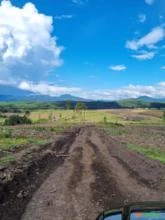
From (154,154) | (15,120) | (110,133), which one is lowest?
(15,120)

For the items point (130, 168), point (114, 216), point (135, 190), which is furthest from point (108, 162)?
point (114, 216)

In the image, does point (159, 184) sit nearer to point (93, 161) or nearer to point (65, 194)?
point (65, 194)

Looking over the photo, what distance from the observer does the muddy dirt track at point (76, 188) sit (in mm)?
12938

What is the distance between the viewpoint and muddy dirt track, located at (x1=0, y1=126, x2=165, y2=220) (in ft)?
42.4

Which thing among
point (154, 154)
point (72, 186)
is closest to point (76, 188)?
point (72, 186)

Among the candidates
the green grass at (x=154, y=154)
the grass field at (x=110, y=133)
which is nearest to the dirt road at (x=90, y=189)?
the green grass at (x=154, y=154)

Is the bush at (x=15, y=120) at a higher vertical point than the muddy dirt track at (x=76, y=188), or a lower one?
lower

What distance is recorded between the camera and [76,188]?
16.3m

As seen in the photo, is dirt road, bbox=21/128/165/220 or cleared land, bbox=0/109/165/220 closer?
dirt road, bbox=21/128/165/220

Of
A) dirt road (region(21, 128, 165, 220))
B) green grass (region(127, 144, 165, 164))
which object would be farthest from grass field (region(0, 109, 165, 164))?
dirt road (region(21, 128, 165, 220))

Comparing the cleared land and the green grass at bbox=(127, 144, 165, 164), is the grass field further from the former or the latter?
the cleared land

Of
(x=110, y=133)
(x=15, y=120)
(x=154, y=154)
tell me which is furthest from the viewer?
(x=15, y=120)

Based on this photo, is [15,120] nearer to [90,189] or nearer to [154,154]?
[154,154]

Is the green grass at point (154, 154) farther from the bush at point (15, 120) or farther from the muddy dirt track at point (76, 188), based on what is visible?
the bush at point (15, 120)
